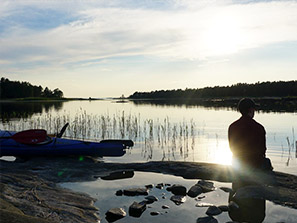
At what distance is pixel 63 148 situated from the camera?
12117 millimetres

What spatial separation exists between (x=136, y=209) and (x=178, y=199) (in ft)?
4.06

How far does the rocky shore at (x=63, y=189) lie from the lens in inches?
226

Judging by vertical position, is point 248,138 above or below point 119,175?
above

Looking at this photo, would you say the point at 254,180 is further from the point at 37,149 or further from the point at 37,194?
the point at 37,149

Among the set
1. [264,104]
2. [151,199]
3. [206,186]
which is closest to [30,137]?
[151,199]

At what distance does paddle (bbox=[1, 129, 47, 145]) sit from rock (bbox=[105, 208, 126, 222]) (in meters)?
7.04

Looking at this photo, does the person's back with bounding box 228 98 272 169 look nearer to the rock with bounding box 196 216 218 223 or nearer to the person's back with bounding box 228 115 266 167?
the person's back with bounding box 228 115 266 167

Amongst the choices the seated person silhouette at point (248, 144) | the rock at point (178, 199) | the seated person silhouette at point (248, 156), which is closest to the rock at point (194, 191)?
the rock at point (178, 199)

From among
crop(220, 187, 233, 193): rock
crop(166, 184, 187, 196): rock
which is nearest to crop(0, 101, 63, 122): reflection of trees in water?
crop(166, 184, 187, 196): rock

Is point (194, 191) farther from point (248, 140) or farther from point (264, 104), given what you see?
point (264, 104)

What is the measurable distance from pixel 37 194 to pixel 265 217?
5223mm

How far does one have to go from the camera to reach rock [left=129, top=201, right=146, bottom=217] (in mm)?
6398

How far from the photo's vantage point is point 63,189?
7.80 m

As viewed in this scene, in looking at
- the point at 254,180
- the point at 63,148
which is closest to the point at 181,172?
the point at 254,180
